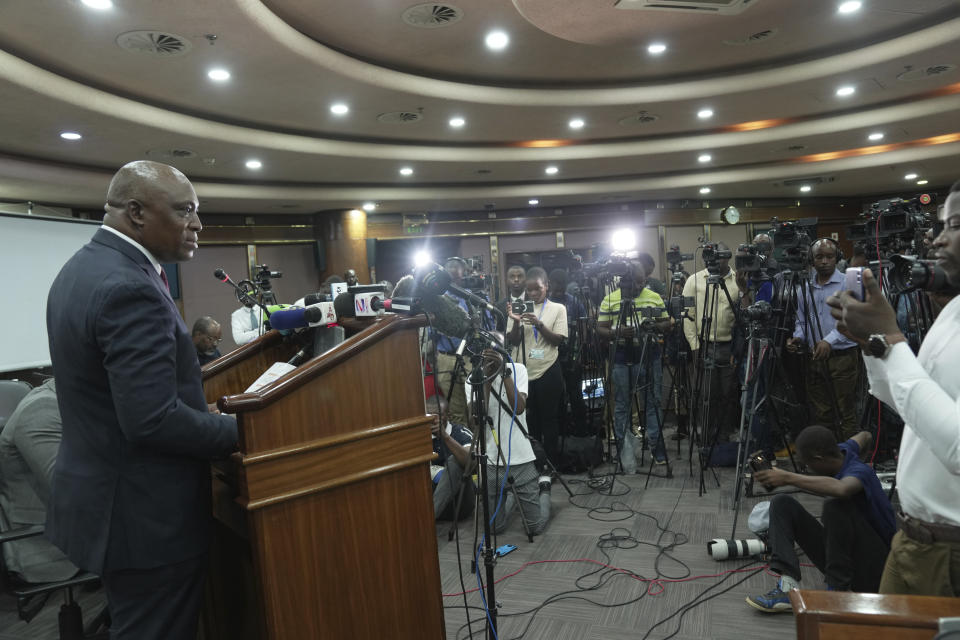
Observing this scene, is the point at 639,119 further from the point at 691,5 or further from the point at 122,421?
the point at 122,421

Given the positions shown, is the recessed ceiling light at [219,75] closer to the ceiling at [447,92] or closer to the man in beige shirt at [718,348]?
the ceiling at [447,92]

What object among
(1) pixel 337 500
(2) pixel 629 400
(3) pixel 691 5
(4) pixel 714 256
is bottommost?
(2) pixel 629 400

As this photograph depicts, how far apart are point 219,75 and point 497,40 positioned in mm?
2201

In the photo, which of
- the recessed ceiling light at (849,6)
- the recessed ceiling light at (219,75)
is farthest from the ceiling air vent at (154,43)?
the recessed ceiling light at (849,6)

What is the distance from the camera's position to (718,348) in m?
4.55

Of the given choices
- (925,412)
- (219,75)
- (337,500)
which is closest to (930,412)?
(925,412)

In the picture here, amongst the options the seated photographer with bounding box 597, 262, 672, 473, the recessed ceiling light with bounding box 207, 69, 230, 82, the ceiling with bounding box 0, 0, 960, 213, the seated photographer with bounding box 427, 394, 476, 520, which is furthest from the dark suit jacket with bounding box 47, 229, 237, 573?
the recessed ceiling light with bounding box 207, 69, 230, 82

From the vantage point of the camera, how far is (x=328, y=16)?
14.1 feet

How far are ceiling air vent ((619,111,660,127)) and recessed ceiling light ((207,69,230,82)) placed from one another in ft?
13.6

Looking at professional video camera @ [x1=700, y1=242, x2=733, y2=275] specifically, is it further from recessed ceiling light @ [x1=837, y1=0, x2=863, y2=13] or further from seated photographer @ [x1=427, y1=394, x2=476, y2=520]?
recessed ceiling light @ [x1=837, y1=0, x2=863, y2=13]

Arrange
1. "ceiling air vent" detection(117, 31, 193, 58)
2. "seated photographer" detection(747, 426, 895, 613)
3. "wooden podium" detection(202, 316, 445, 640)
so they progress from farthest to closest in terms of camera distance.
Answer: "ceiling air vent" detection(117, 31, 193, 58), "seated photographer" detection(747, 426, 895, 613), "wooden podium" detection(202, 316, 445, 640)

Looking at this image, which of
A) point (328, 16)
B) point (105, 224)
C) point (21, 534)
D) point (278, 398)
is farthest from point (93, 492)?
point (328, 16)

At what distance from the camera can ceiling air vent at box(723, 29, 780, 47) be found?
16.7 feet

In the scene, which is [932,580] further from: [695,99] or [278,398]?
[695,99]
